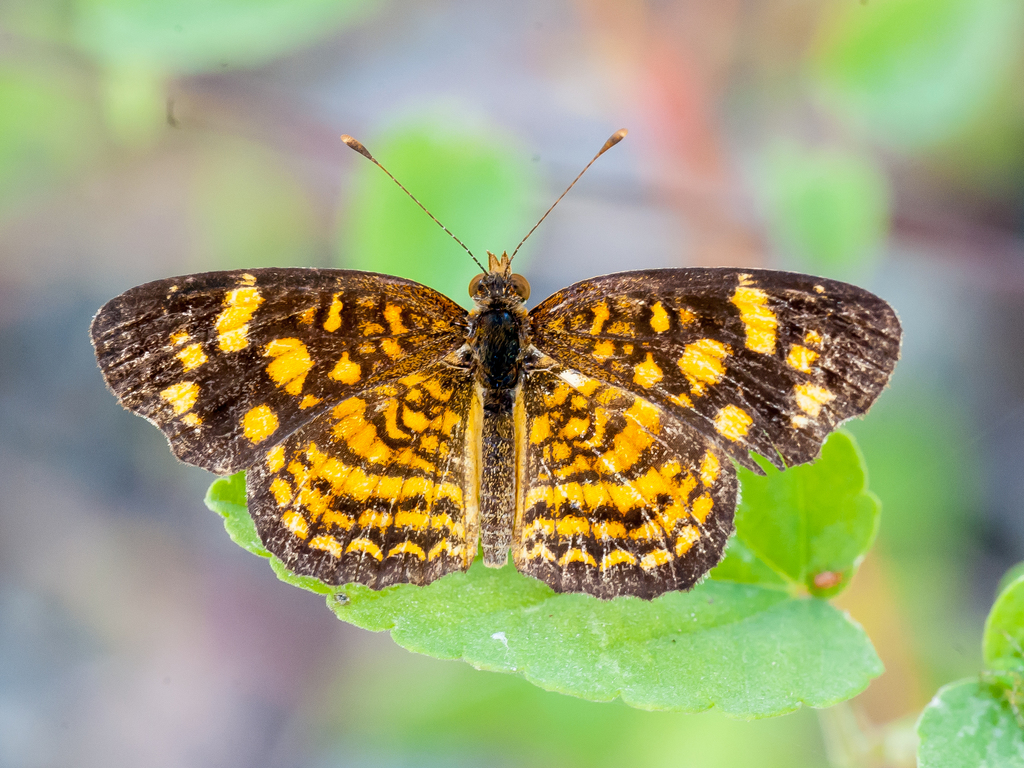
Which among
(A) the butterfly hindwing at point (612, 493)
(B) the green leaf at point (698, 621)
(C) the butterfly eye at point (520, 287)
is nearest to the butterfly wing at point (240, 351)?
(B) the green leaf at point (698, 621)

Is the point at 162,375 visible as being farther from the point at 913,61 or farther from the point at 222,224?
the point at 913,61

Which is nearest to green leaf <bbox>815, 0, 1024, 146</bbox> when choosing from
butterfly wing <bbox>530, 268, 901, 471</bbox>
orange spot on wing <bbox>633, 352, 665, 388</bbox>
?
butterfly wing <bbox>530, 268, 901, 471</bbox>

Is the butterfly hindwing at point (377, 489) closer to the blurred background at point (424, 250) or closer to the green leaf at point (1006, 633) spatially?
the blurred background at point (424, 250)

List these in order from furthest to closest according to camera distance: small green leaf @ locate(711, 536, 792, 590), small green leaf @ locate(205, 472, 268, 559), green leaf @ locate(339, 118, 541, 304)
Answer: green leaf @ locate(339, 118, 541, 304) < small green leaf @ locate(711, 536, 792, 590) < small green leaf @ locate(205, 472, 268, 559)

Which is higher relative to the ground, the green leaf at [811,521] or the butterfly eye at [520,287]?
the butterfly eye at [520,287]

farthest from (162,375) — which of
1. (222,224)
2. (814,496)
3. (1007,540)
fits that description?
(1007,540)

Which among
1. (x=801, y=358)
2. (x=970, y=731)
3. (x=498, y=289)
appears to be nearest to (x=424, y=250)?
(x=498, y=289)

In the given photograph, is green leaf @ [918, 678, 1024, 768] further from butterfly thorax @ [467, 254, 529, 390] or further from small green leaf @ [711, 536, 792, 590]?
butterfly thorax @ [467, 254, 529, 390]
